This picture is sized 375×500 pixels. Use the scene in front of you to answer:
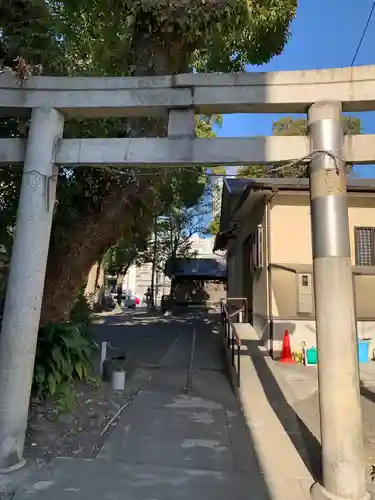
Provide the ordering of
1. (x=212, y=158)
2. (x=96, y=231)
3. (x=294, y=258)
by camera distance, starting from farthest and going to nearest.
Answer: (x=294, y=258), (x=96, y=231), (x=212, y=158)

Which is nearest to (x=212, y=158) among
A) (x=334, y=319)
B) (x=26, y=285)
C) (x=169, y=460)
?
(x=334, y=319)

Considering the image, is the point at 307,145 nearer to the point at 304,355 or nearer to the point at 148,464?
the point at 148,464

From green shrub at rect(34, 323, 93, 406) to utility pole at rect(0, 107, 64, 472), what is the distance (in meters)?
1.41

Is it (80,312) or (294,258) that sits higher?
(294,258)

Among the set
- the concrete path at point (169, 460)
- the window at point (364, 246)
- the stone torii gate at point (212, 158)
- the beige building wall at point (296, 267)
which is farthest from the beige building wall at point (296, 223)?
the stone torii gate at point (212, 158)

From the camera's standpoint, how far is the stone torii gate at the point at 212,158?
3.64 m

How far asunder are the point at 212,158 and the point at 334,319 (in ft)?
6.58

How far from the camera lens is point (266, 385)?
6.99 metres

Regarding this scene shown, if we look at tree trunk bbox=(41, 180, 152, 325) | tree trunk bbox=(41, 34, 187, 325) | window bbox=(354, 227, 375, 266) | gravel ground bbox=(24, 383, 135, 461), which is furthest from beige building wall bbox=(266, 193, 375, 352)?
gravel ground bbox=(24, 383, 135, 461)

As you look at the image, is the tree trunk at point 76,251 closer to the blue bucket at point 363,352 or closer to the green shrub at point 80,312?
the green shrub at point 80,312

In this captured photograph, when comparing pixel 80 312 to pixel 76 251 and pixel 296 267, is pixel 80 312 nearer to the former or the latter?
pixel 76 251

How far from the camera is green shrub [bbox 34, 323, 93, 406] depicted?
542 cm

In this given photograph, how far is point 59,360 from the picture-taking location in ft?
18.4

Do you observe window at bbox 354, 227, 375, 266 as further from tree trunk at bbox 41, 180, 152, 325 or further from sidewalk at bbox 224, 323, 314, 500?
tree trunk at bbox 41, 180, 152, 325
